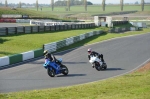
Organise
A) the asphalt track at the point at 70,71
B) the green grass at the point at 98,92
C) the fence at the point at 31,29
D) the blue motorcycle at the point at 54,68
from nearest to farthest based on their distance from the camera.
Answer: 1. the green grass at the point at 98,92
2. the asphalt track at the point at 70,71
3. the blue motorcycle at the point at 54,68
4. the fence at the point at 31,29

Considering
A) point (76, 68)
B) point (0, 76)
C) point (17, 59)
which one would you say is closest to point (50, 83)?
point (0, 76)

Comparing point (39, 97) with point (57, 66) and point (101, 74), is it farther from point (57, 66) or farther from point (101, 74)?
point (101, 74)

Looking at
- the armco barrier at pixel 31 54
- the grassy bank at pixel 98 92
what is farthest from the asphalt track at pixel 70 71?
the grassy bank at pixel 98 92

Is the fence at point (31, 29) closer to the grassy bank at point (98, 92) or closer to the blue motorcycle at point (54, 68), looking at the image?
the blue motorcycle at point (54, 68)

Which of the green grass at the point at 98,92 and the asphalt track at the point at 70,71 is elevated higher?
the green grass at the point at 98,92

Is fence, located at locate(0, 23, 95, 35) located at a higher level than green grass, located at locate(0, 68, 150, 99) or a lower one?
higher

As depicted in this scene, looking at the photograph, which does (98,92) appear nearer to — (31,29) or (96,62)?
(96,62)

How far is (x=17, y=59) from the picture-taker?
26969 mm

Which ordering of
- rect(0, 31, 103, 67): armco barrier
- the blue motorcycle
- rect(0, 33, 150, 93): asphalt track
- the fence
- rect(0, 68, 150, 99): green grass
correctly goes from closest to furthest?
1. rect(0, 68, 150, 99): green grass
2. rect(0, 33, 150, 93): asphalt track
3. the blue motorcycle
4. rect(0, 31, 103, 67): armco barrier
5. the fence

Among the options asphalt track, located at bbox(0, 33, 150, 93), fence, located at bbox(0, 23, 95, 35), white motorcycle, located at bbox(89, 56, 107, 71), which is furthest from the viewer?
fence, located at bbox(0, 23, 95, 35)

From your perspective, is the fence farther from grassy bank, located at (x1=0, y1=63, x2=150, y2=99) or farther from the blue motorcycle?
grassy bank, located at (x1=0, y1=63, x2=150, y2=99)

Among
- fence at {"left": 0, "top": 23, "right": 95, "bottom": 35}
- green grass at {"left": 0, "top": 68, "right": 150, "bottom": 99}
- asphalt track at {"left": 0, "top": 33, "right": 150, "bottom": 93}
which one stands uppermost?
fence at {"left": 0, "top": 23, "right": 95, "bottom": 35}

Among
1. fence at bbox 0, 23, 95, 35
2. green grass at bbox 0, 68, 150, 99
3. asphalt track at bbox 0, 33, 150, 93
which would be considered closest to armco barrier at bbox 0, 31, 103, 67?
asphalt track at bbox 0, 33, 150, 93

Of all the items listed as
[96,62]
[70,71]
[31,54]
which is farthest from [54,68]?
[31,54]
